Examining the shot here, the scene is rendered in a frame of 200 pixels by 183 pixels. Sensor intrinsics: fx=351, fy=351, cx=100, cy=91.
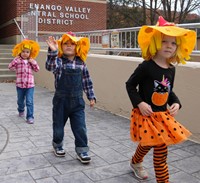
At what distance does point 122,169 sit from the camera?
154 inches

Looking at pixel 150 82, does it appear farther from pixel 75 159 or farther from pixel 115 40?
pixel 115 40

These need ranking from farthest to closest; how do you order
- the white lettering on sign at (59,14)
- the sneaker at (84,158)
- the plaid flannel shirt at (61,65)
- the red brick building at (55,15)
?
the white lettering on sign at (59,14)
the red brick building at (55,15)
the sneaker at (84,158)
the plaid flannel shirt at (61,65)

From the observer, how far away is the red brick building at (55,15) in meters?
16.5

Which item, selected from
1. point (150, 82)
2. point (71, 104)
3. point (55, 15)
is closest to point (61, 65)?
point (71, 104)

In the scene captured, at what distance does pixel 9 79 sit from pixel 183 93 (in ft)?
27.9

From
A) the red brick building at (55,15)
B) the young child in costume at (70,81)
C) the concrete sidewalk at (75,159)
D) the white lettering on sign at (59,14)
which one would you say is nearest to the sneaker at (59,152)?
the concrete sidewalk at (75,159)

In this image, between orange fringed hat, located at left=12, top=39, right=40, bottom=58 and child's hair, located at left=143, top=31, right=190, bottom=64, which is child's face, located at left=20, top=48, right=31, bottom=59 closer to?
orange fringed hat, located at left=12, top=39, right=40, bottom=58

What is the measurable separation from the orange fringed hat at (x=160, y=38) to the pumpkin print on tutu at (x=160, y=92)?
26cm

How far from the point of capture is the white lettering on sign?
1714cm

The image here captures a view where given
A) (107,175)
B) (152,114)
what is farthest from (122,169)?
(152,114)

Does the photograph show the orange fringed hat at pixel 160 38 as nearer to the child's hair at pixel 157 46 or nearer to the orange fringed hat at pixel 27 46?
the child's hair at pixel 157 46

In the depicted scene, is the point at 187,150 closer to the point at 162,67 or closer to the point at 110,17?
the point at 162,67

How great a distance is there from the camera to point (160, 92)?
10.6 feet

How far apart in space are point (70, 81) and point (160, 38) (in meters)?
1.27
